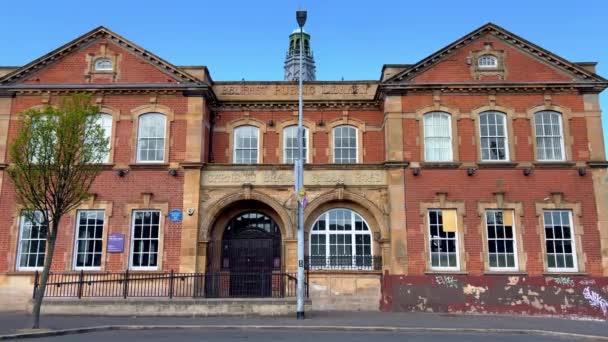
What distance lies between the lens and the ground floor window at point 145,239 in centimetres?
1855

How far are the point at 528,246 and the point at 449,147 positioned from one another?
4465 mm

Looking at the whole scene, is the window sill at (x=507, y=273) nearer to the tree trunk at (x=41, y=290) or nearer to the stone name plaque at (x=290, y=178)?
the stone name plaque at (x=290, y=178)

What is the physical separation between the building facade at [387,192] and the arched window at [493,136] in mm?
52

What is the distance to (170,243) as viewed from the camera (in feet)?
60.7

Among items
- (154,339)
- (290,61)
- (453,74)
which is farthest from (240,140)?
(290,61)

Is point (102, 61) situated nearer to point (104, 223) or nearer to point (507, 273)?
point (104, 223)

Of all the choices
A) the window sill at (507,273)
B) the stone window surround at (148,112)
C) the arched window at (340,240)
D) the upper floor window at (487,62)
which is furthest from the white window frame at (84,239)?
the upper floor window at (487,62)

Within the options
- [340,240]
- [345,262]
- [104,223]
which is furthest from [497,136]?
[104,223]

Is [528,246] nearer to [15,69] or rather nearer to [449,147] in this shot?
[449,147]

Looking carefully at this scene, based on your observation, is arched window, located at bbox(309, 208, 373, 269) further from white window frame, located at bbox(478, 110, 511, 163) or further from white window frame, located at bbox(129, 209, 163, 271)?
white window frame, located at bbox(129, 209, 163, 271)

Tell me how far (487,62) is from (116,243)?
15.6 m

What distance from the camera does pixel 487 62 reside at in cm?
2005

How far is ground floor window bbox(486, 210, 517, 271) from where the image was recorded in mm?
18203

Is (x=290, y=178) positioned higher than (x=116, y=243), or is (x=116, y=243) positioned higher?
(x=290, y=178)
